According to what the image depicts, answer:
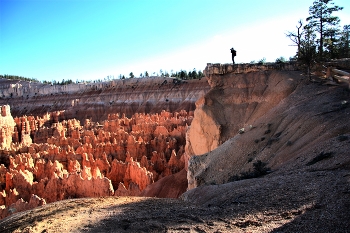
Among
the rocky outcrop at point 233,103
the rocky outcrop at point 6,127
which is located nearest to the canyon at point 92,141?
the rocky outcrop at point 6,127

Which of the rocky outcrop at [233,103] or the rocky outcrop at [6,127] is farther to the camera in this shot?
the rocky outcrop at [6,127]

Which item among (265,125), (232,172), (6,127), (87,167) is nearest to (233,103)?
(265,125)

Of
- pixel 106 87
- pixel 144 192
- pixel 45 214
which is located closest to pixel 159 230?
pixel 45 214

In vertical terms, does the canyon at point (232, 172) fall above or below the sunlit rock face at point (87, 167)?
above

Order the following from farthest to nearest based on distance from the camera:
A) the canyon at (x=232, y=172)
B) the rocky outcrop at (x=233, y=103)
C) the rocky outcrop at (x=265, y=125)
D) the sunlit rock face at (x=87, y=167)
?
1. the sunlit rock face at (x=87, y=167)
2. the rocky outcrop at (x=233, y=103)
3. the rocky outcrop at (x=265, y=125)
4. the canyon at (x=232, y=172)

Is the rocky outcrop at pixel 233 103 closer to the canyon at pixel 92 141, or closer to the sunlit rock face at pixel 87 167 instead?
the canyon at pixel 92 141

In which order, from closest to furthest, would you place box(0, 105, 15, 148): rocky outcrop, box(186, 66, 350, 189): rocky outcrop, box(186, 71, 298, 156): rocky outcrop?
box(186, 66, 350, 189): rocky outcrop → box(186, 71, 298, 156): rocky outcrop → box(0, 105, 15, 148): rocky outcrop

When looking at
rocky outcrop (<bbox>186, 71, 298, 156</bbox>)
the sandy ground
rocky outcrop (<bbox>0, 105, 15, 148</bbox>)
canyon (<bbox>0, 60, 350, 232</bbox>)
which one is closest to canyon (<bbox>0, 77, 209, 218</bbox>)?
rocky outcrop (<bbox>0, 105, 15, 148</bbox>)

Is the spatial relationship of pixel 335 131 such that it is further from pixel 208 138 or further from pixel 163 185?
pixel 163 185

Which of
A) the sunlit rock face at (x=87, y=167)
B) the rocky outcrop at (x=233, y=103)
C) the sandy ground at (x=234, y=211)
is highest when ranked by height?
the rocky outcrop at (x=233, y=103)

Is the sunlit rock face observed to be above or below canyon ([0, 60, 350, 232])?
below

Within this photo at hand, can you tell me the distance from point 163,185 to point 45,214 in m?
13.3

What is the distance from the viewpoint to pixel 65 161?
25.8 metres

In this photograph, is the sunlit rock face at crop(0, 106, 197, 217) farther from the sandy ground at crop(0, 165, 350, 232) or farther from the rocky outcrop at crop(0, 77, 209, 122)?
the rocky outcrop at crop(0, 77, 209, 122)
